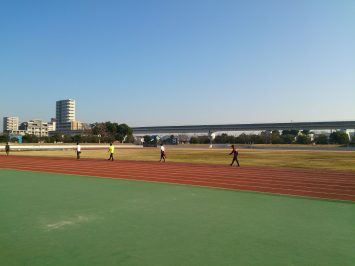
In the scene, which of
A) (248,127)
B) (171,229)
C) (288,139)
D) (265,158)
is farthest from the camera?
(248,127)

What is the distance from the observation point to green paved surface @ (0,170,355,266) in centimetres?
481

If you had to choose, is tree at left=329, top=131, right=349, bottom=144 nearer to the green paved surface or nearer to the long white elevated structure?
the long white elevated structure

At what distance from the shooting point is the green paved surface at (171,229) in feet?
15.8

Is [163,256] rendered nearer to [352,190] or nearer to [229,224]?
[229,224]

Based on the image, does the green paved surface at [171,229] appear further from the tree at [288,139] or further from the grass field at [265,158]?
the tree at [288,139]

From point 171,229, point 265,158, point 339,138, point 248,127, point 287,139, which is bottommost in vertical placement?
point 265,158

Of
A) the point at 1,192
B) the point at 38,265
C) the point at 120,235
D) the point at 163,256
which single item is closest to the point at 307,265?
the point at 163,256

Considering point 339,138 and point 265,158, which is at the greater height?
point 339,138

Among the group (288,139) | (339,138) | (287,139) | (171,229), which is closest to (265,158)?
(171,229)

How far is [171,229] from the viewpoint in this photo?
6273mm

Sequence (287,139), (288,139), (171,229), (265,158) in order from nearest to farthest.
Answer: (171,229) < (265,158) < (288,139) < (287,139)

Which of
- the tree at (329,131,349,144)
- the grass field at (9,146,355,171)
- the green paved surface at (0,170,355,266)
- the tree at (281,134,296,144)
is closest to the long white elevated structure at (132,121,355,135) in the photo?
the tree at (329,131,349,144)

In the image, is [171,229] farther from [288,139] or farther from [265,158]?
[288,139]

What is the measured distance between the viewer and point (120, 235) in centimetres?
584
